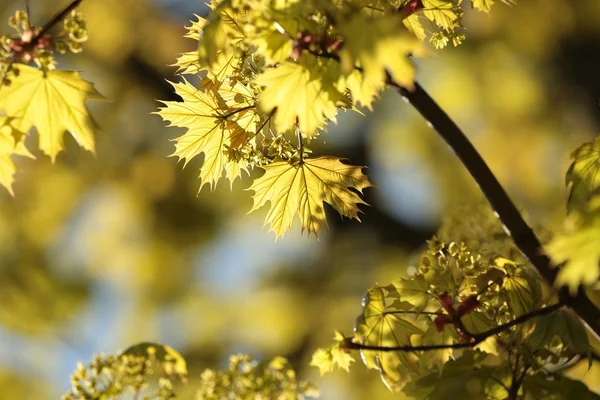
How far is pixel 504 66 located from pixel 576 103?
3.26 feet

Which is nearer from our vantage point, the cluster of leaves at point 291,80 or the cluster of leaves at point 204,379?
the cluster of leaves at point 291,80

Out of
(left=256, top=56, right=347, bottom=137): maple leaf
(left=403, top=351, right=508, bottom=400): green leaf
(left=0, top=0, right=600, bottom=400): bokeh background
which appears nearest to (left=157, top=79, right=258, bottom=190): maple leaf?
(left=256, top=56, right=347, bottom=137): maple leaf

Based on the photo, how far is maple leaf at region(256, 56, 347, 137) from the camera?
1.05 meters

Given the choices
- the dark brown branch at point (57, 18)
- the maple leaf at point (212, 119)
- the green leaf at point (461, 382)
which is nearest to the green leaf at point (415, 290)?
the green leaf at point (461, 382)

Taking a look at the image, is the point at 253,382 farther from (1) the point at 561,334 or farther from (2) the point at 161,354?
(1) the point at 561,334

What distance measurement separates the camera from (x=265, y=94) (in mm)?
1085

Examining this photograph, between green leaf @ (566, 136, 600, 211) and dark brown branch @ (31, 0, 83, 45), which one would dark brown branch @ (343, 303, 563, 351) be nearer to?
green leaf @ (566, 136, 600, 211)

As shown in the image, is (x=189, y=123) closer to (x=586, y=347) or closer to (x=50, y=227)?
(x=586, y=347)

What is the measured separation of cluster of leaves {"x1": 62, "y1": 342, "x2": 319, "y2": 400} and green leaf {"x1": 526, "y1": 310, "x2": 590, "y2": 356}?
1.80 ft

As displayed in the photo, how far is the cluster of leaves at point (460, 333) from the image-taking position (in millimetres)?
1292

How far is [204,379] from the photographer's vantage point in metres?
1.56

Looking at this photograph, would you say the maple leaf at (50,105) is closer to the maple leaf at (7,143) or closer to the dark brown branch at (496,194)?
the maple leaf at (7,143)

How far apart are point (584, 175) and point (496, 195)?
0.23m

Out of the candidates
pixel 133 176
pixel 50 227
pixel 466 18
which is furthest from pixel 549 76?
pixel 50 227
